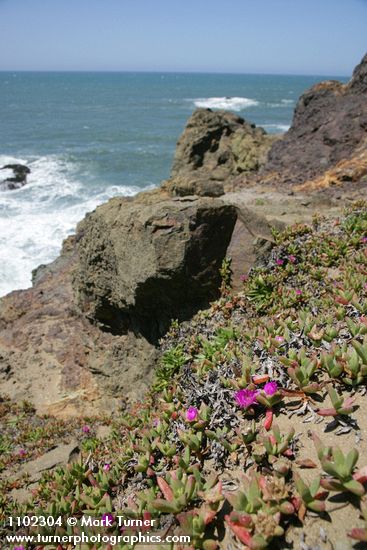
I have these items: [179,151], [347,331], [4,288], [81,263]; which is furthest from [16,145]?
[347,331]

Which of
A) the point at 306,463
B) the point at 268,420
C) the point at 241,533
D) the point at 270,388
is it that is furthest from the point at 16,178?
the point at 241,533

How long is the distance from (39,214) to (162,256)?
18.0 metres

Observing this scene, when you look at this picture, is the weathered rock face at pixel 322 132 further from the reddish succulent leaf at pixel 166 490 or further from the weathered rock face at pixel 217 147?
the reddish succulent leaf at pixel 166 490

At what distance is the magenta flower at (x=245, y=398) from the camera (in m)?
3.95

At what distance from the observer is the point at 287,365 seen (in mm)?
4172

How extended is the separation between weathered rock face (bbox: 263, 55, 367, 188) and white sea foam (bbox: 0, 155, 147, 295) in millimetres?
10119

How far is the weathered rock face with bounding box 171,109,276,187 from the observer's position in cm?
1919

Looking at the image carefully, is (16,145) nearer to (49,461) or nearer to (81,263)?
(81,263)

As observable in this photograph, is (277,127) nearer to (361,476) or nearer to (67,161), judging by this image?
(67,161)

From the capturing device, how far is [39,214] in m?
22.7

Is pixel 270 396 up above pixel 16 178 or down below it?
above

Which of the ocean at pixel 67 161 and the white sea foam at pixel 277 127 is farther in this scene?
the white sea foam at pixel 277 127

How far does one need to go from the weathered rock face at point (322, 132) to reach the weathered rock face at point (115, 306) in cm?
688

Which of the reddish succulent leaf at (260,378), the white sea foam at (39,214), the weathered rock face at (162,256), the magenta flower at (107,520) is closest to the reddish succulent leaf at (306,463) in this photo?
the reddish succulent leaf at (260,378)
